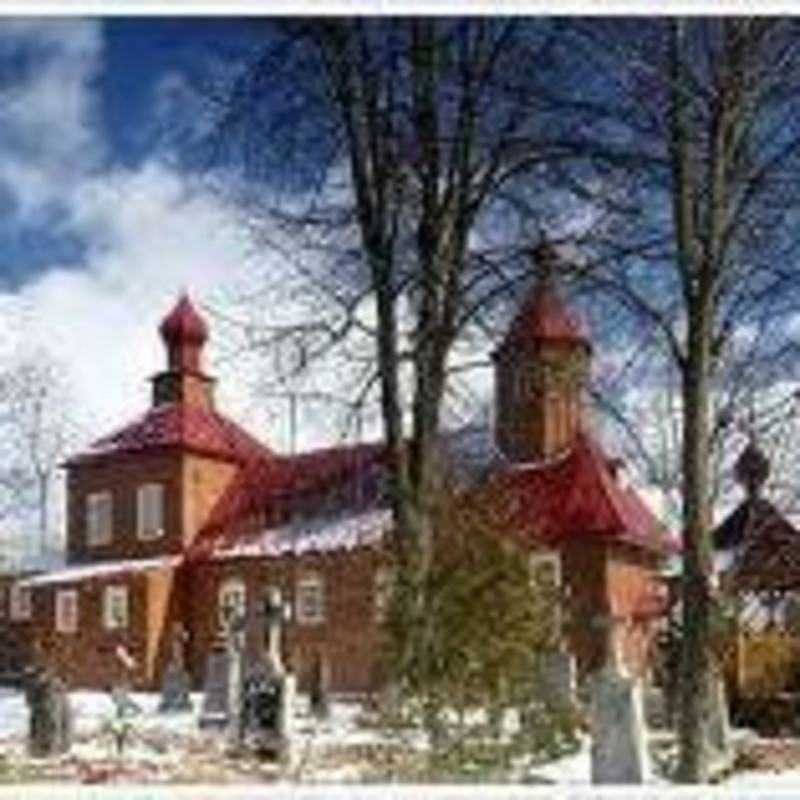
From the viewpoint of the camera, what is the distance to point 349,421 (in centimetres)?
1184

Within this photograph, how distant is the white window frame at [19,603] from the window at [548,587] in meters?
2.73

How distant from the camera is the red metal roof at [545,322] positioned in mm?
11570

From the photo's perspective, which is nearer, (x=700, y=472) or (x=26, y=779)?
(x=26, y=779)

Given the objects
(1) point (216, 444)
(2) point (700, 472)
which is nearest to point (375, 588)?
(1) point (216, 444)

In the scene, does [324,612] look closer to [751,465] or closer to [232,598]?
[232,598]

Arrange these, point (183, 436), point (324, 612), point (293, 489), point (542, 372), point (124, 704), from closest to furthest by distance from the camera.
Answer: point (542, 372) < point (124, 704) < point (183, 436) < point (293, 489) < point (324, 612)

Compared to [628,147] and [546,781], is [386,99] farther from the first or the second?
[546,781]

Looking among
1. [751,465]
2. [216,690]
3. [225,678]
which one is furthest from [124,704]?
[751,465]

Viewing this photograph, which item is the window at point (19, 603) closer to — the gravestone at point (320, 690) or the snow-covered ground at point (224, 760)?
the snow-covered ground at point (224, 760)

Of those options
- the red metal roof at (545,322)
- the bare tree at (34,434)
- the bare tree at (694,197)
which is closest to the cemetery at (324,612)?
the red metal roof at (545,322)

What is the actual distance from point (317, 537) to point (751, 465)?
7.56ft

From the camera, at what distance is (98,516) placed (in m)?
12.7

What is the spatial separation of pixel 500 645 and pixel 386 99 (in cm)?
243

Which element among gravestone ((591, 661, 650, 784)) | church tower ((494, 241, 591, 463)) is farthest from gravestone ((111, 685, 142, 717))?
gravestone ((591, 661, 650, 784))
